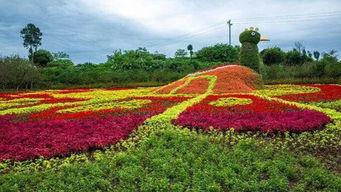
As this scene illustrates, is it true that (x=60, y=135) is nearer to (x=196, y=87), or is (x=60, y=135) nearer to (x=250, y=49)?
(x=196, y=87)

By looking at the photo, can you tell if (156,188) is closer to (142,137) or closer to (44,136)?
(142,137)

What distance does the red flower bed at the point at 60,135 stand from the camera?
6812 mm

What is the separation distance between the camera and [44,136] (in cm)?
795

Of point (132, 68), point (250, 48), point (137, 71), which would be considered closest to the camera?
point (250, 48)

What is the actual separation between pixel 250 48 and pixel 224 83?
215 inches

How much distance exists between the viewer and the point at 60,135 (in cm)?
793

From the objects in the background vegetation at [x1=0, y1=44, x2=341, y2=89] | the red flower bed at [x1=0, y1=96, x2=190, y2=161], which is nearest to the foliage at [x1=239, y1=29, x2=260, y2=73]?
the background vegetation at [x1=0, y1=44, x2=341, y2=89]

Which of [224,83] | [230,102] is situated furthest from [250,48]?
[230,102]

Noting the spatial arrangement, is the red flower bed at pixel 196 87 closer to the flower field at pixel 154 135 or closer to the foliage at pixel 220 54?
the flower field at pixel 154 135

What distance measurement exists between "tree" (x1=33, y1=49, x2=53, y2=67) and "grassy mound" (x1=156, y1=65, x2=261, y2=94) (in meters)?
37.7

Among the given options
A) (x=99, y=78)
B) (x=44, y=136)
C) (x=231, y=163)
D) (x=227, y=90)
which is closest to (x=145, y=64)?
(x=99, y=78)

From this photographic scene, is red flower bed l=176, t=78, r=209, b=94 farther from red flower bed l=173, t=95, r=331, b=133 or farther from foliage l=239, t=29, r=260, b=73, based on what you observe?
red flower bed l=173, t=95, r=331, b=133

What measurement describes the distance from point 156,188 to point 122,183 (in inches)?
24.4

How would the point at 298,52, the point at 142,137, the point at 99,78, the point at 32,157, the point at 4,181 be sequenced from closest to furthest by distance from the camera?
the point at 4,181 → the point at 32,157 → the point at 142,137 → the point at 99,78 → the point at 298,52
